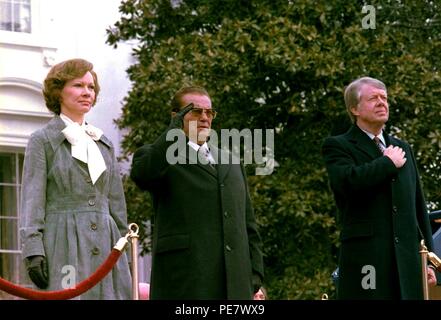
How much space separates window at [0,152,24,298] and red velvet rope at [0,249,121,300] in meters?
12.4

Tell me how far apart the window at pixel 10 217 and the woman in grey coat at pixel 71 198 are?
11.9m

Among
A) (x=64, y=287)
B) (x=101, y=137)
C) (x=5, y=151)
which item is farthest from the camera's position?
(x=5, y=151)

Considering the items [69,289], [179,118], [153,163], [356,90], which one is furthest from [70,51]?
[69,289]

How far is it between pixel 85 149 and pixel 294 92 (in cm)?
1106

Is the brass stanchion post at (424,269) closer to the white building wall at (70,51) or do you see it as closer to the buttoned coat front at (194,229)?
the buttoned coat front at (194,229)

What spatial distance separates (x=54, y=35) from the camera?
988 inches

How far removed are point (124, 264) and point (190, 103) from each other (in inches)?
41.3

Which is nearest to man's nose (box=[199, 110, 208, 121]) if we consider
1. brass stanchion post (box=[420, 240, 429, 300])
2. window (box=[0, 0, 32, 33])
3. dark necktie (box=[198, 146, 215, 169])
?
dark necktie (box=[198, 146, 215, 169])

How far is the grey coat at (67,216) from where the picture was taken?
11.6 metres

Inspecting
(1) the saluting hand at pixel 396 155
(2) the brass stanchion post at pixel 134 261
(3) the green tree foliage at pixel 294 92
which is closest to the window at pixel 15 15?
(3) the green tree foliage at pixel 294 92

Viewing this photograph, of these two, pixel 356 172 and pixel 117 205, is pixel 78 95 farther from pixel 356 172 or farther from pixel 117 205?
pixel 356 172

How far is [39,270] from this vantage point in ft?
37.4
